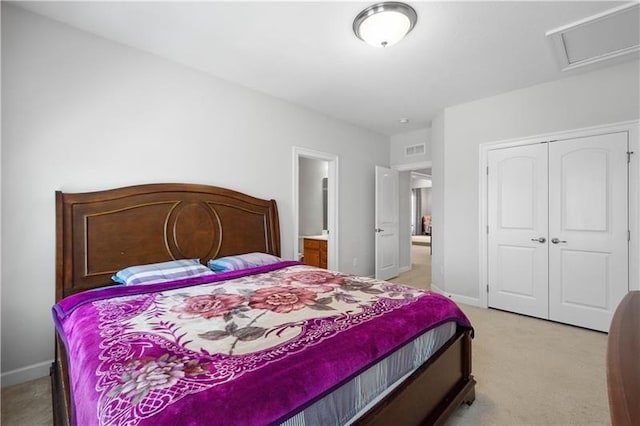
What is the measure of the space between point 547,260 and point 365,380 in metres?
3.18

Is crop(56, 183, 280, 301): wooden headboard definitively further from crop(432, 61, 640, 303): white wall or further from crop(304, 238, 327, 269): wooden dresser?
crop(432, 61, 640, 303): white wall

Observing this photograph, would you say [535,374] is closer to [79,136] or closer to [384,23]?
[384,23]

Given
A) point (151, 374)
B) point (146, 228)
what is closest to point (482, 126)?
point (146, 228)

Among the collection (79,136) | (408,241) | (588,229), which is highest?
(79,136)

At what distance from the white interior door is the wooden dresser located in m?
0.93

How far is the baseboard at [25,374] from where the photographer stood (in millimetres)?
1989

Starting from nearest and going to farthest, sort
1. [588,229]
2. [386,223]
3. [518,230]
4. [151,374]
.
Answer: [151,374]
[588,229]
[518,230]
[386,223]

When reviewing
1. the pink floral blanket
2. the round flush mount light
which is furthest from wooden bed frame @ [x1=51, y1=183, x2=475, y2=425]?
the round flush mount light

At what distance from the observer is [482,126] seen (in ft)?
12.0

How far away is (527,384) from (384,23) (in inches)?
110

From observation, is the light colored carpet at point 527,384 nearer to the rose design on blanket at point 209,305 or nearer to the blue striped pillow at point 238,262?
the rose design on blanket at point 209,305

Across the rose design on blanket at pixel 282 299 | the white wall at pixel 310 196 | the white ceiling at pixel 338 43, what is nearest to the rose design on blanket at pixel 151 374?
the rose design on blanket at pixel 282 299

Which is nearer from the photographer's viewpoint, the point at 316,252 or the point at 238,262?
the point at 238,262

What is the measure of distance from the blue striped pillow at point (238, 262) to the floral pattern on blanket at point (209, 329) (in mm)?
423
